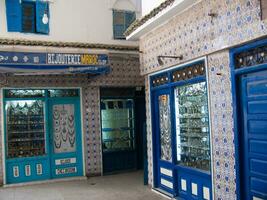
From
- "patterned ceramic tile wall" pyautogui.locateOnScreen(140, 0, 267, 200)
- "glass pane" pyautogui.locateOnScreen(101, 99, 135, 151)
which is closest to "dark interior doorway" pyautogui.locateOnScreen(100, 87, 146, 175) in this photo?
"glass pane" pyautogui.locateOnScreen(101, 99, 135, 151)

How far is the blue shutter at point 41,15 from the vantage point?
9742 mm

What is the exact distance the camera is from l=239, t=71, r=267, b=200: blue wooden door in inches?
193

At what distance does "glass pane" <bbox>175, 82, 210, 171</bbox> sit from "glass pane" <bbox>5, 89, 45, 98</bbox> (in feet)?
14.2

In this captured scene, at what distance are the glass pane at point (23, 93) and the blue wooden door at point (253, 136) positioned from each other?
6296mm

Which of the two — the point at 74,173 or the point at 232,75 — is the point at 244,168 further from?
the point at 74,173

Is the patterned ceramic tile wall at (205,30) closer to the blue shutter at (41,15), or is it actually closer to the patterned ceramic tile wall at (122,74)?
the patterned ceramic tile wall at (122,74)

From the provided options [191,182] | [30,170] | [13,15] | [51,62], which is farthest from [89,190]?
[13,15]

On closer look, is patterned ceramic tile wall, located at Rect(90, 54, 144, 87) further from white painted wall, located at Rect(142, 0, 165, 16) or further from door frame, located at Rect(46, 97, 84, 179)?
white painted wall, located at Rect(142, 0, 165, 16)

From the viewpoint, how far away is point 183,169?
7.09m

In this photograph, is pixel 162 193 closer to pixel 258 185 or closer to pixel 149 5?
pixel 258 185

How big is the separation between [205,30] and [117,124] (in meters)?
5.60

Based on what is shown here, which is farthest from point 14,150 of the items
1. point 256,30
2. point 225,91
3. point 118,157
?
point 256,30

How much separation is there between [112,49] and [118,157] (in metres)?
3.33

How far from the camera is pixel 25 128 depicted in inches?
386
